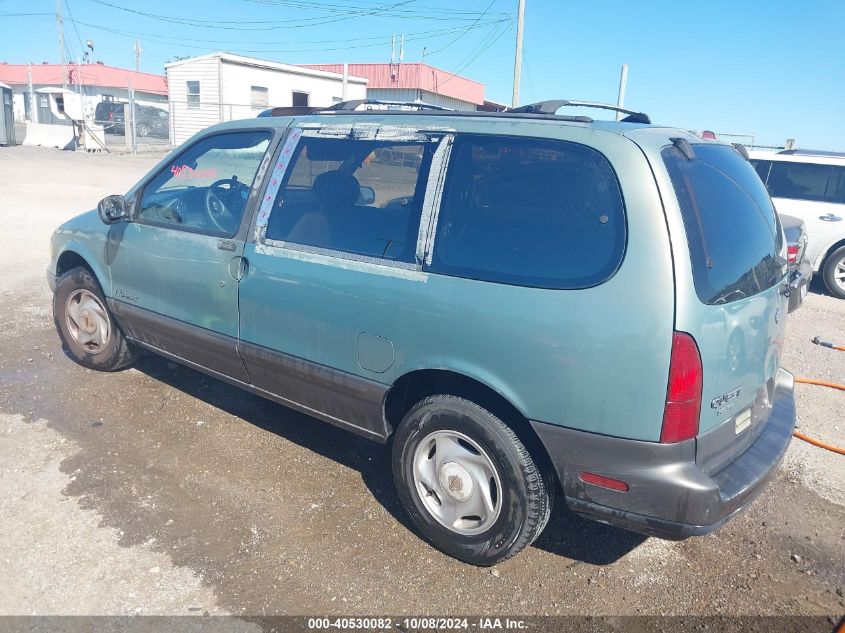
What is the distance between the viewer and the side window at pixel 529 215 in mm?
2500

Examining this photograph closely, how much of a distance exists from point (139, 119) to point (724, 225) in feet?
105

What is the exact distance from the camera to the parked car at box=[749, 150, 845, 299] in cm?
892

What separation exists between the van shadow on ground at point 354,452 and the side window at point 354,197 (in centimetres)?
134

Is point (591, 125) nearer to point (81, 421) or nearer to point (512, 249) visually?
point (512, 249)

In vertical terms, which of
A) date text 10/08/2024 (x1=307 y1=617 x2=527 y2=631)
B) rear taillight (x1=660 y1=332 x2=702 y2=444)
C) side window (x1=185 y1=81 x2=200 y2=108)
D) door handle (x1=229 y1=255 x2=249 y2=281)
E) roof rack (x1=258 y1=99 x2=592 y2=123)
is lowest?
date text 10/08/2024 (x1=307 y1=617 x2=527 y2=631)

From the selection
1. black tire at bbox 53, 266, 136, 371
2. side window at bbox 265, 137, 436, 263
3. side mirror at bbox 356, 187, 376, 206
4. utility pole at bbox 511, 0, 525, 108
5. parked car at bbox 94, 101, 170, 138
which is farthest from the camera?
parked car at bbox 94, 101, 170, 138

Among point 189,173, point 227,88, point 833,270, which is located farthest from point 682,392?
point 227,88

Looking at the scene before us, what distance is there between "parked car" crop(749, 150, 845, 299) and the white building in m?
18.9

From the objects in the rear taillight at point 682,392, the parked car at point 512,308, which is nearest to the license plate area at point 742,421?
the parked car at point 512,308

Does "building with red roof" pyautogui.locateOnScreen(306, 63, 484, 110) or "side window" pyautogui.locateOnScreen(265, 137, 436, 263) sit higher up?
"building with red roof" pyautogui.locateOnScreen(306, 63, 484, 110)

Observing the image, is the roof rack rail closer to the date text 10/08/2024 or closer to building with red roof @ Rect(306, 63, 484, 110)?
the date text 10/08/2024

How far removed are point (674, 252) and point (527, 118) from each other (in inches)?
35.7

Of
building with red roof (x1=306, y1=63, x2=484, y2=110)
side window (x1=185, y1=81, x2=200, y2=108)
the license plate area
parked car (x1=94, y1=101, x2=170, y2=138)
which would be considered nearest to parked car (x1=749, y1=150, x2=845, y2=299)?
the license plate area

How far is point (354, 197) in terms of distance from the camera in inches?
134
